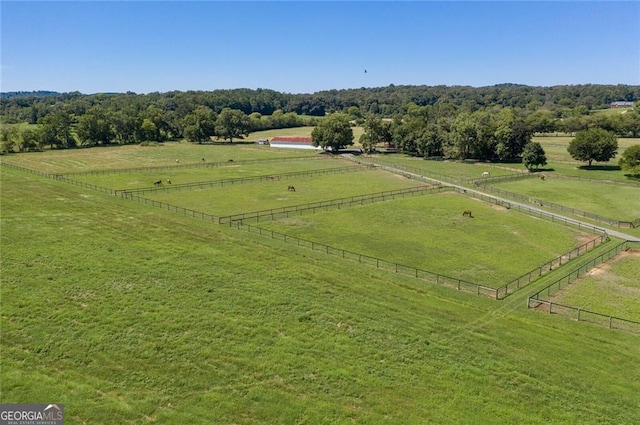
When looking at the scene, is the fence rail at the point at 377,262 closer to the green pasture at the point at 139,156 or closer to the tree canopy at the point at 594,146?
the green pasture at the point at 139,156

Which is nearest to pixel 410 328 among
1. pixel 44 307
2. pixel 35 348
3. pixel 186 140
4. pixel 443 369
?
pixel 443 369

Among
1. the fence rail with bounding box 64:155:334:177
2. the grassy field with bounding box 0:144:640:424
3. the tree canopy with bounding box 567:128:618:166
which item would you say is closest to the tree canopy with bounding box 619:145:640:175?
the tree canopy with bounding box 567:128:618:166

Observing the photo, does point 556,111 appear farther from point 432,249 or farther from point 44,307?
point 44,307

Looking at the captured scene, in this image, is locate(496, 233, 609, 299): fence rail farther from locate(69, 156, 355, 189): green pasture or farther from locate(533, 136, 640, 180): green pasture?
locate(69, 156, 355, 189): green pasture

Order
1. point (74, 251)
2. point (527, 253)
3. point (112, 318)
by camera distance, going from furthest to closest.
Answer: point (527, 253) < point (74, 251) < point (112, 318)

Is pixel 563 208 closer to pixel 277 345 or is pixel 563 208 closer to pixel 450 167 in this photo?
pixel 450 167

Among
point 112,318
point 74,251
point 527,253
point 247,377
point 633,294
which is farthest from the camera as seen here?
point 527,253
